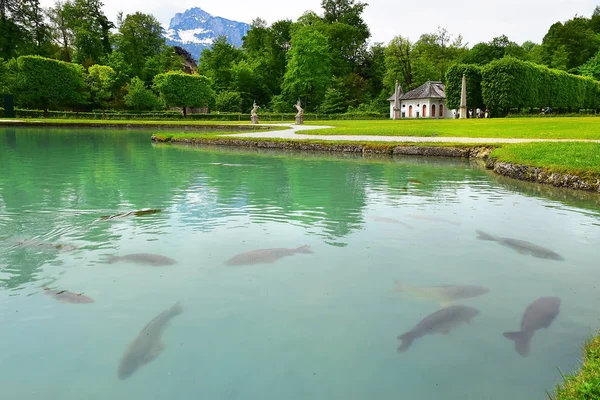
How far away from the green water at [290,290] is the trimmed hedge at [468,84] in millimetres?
43599

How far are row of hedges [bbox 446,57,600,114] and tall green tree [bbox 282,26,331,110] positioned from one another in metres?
18.3

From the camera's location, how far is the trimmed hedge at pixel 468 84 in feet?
168

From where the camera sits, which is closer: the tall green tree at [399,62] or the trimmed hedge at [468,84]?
the trimmed hedge at [468,84]

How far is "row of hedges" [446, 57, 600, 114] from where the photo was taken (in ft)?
156

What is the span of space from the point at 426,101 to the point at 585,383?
69.5 metres

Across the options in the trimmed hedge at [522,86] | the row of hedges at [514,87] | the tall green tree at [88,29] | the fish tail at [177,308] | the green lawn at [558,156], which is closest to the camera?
the fish tail at [177,308]

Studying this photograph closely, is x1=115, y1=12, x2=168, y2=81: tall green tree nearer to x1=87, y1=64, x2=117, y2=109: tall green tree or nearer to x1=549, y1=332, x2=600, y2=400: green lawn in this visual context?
x1=87, y1=64, x2=117, y2=109: tall green tree

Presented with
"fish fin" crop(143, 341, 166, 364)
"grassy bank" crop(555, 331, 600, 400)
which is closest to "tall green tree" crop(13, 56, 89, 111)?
"fish fin" crop(143, 341, 166, 364)

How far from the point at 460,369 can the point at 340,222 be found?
15.9 ft

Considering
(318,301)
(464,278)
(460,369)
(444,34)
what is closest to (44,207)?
(318,301)

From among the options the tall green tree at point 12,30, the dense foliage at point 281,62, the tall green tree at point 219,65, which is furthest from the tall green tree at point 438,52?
the tall green tree at point 12,30

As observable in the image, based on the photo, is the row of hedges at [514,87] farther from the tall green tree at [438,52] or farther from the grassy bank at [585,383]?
the grassy bank at [585,383]

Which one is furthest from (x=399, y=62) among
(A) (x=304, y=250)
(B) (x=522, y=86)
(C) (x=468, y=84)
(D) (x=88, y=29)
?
(A) (x=304, y=250)

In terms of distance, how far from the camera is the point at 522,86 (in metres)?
48.0
